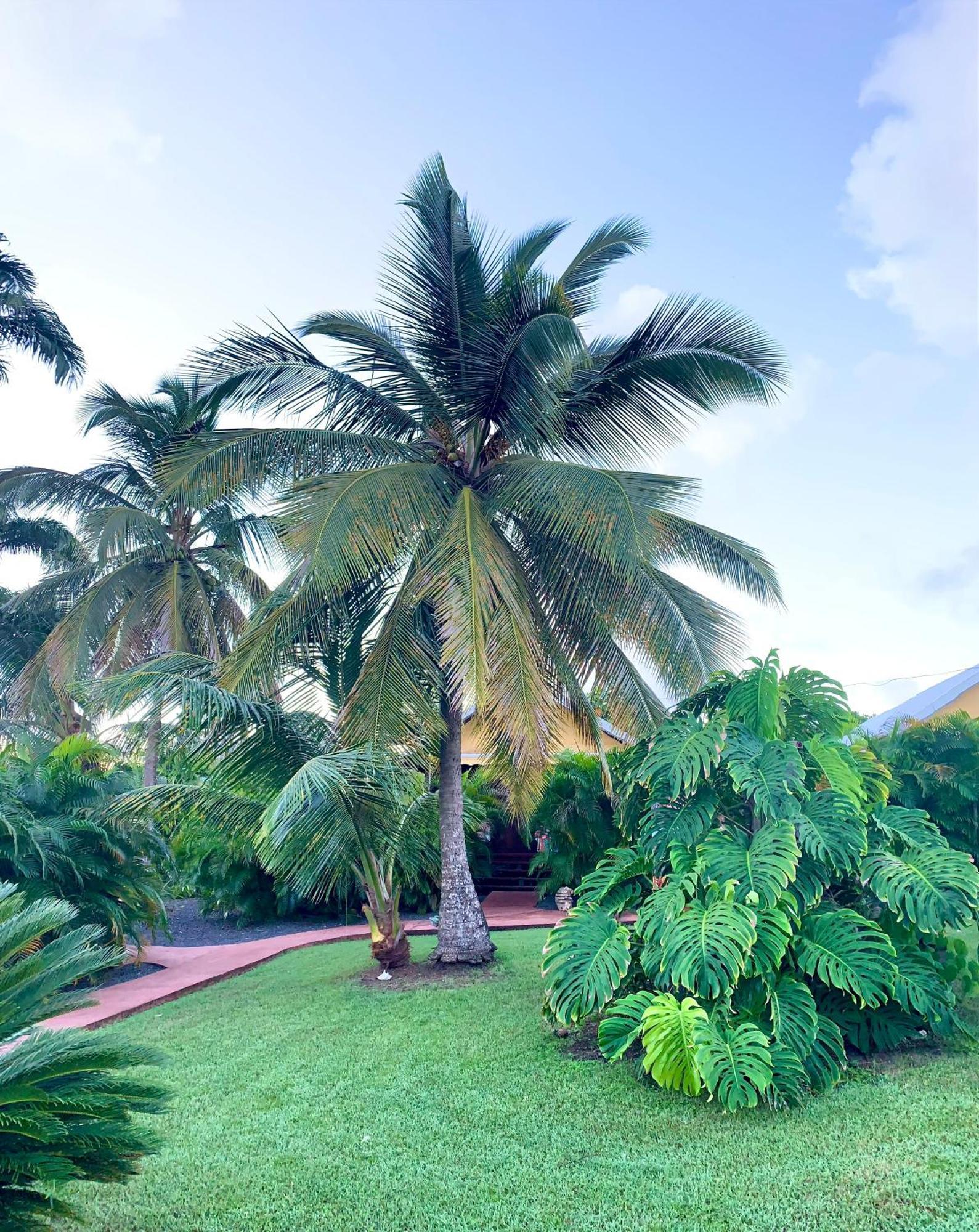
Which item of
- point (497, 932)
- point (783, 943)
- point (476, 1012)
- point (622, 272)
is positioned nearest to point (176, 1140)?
point (476, 1012)

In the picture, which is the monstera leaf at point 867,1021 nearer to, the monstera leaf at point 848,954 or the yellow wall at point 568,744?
the monstera leaf at point 848,954

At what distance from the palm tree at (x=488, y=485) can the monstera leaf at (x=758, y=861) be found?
Result: 8.22 ft

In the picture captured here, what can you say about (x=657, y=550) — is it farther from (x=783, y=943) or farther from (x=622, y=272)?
(x=783, y=943)

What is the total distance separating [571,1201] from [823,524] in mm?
9303

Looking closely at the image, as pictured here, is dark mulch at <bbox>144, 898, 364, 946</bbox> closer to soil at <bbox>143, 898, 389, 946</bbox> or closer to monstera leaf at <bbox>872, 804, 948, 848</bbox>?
soil at <bbox>143, 898, 389, 946</bbox>

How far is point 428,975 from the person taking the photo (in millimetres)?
8492

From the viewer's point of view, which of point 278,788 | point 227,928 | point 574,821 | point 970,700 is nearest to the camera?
point 278,788

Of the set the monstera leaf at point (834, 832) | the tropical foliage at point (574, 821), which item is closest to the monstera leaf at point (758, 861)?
the monstera leaf at point (834, 832)

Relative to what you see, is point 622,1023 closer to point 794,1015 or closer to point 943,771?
point 794,1015

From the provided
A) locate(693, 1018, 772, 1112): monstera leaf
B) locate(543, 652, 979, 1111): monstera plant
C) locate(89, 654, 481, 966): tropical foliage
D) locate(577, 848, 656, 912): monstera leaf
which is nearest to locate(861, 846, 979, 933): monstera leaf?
locate(543, 652, 979, 1111): monstera plant

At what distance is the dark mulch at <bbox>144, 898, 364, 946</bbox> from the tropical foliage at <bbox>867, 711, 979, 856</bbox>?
8.43 m

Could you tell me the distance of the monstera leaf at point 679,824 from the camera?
218 inches

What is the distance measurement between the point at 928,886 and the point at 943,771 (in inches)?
172

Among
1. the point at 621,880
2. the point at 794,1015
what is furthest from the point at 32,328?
the point at 794,1015
